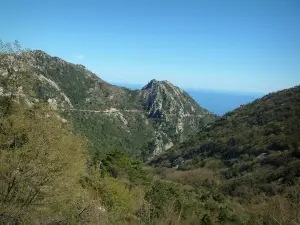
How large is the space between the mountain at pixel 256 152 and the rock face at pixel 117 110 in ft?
174

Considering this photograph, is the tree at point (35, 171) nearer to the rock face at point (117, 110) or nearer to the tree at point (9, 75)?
the tree at point (9, 75)

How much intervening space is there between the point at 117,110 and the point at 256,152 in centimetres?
11198

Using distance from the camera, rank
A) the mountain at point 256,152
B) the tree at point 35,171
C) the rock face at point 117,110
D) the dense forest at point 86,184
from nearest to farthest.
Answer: the dense forest at point 86,184
the tree at point 35,171
the mountain at point 256,152
the rock face at point 117,110

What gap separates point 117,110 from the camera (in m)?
159

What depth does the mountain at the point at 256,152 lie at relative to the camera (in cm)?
3862

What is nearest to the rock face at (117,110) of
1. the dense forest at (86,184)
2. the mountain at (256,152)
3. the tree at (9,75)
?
the mountain at (256,152)

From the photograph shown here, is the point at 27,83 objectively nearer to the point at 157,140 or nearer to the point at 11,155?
the point at 11,155

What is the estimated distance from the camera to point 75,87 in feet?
518

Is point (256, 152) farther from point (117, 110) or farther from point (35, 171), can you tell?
point (117, 110)

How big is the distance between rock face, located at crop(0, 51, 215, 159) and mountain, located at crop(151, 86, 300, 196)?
2085 inches

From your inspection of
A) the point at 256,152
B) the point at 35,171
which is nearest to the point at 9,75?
the point at 35,171

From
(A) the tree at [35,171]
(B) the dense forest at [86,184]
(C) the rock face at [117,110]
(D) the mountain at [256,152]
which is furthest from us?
(C) the rock face at [117,110]

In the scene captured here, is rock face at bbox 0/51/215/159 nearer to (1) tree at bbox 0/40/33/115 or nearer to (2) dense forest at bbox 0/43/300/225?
(2) dense forest at bbox 0/43/300/225

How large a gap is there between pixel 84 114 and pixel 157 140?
41.7m
